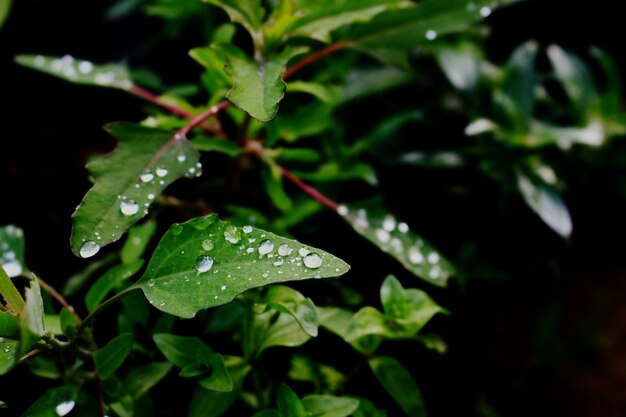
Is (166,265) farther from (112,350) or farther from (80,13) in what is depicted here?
(80,13)

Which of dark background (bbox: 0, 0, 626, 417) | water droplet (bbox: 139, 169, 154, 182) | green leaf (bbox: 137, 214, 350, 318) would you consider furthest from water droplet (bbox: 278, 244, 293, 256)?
dark background (bbox: 0, 0, 626, 417)

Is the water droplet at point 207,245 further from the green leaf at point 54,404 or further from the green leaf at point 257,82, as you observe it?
the green leaf at point 54,404

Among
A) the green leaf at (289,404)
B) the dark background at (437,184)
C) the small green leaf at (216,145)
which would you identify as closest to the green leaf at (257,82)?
the small green leaf at (216,145)

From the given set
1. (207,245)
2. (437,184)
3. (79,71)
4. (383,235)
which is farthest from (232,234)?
(437,184)

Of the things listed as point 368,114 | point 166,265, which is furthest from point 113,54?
point 166,265

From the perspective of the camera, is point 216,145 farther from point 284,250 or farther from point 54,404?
point 54,404
